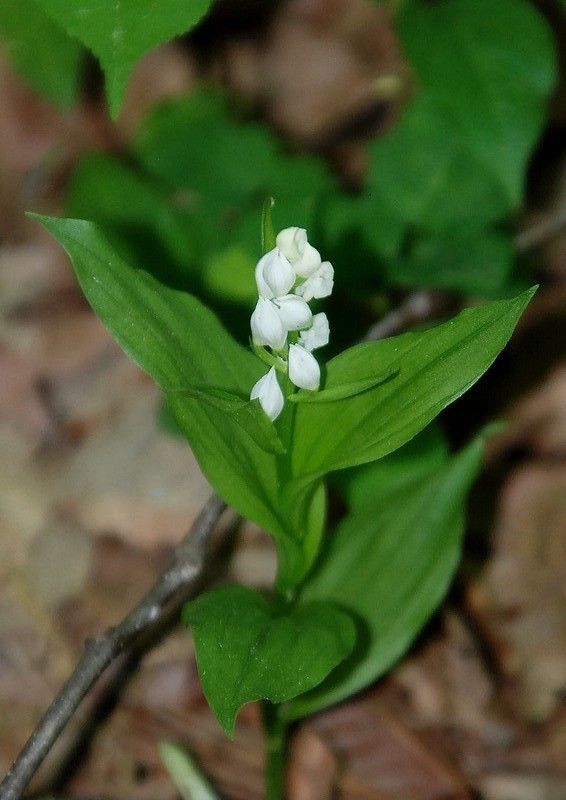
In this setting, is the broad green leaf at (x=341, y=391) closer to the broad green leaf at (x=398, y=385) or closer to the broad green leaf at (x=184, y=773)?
the broad green leaf at (x=398, y=385)

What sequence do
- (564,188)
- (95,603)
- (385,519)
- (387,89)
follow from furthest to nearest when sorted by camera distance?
(387,89)
(564,188)
(95,603)
(385,519)

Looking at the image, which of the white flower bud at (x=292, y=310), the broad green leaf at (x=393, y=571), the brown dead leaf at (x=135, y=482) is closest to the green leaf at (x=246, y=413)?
the white flower bud at (x=292, y=310)

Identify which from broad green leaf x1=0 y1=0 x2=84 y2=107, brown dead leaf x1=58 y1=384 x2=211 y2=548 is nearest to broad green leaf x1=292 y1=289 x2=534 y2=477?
brown dead leaf x1=58 y1=384 x2=211 y2=548

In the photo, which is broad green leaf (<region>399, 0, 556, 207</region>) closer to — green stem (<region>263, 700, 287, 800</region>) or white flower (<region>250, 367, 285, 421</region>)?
white flower (<region>250, 367, 285, 421</region>)

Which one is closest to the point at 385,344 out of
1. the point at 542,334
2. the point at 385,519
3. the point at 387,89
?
the point at 385,519

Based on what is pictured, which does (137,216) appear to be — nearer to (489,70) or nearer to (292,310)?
(489,70)

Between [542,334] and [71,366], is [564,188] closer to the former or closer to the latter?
[542,334]
